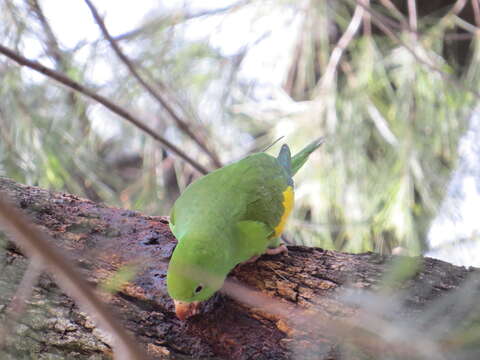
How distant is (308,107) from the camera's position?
3.03m

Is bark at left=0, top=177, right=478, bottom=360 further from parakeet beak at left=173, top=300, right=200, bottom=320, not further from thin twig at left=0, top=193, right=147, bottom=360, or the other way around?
thin twig at left=0, top=193, right=147, bottom=360

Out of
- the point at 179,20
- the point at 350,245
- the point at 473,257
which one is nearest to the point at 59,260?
the point at 473,257

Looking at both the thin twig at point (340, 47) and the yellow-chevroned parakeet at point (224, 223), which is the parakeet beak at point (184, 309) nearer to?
the yellow-chevroned parakeet at point (224, 223)

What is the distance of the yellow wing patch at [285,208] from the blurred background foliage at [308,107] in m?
0.56

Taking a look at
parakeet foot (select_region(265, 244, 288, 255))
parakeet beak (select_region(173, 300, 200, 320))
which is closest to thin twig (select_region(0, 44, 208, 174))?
parakeet foot (select_region(265, 244, 288, 255))

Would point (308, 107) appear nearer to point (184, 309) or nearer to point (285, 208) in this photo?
point (285, 208)

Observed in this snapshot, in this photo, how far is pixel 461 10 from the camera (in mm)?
3117

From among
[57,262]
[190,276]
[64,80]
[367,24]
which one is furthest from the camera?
[367,24]

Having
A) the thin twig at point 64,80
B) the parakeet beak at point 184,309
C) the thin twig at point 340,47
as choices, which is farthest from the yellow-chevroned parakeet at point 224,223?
the thin twig at point 340,47

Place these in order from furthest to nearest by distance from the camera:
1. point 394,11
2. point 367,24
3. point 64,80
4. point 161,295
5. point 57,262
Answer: point 367,24
point 394,11
point 64,80
point 161,295
point 57,262

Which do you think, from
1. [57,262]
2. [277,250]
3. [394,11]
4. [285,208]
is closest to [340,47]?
[394,11]

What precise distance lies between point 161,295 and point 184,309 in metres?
A: 0.10

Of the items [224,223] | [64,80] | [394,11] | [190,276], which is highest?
[394,11]

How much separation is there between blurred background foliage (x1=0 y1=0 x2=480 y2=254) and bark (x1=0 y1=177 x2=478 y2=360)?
0.90m
